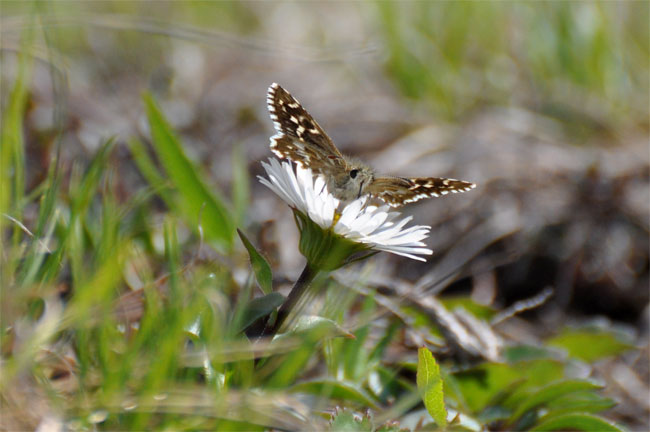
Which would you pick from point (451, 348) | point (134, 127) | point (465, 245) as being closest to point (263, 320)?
point (451, 348)

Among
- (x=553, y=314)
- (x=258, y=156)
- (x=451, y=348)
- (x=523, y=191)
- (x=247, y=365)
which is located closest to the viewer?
(x=247, y=365)

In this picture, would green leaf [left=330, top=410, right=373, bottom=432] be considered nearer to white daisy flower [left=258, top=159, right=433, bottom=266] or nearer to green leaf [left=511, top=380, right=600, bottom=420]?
white daisy flower [left=258, top=159, right=433, bottom=266]

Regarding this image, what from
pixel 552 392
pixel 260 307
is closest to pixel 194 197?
pixel 260 307

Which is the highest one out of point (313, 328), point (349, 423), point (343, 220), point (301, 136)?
point (301, 136)

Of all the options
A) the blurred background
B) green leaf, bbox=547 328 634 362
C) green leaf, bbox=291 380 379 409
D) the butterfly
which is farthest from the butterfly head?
green leaf, bbox=547 328 634 362

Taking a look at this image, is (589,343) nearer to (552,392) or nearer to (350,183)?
(552,392)

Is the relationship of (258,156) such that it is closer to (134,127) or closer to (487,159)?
(134,127)
